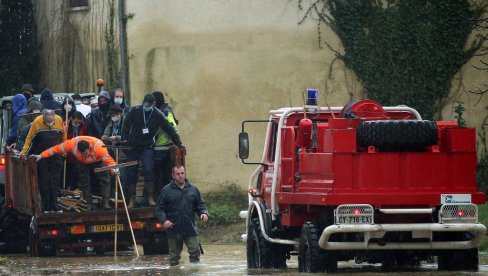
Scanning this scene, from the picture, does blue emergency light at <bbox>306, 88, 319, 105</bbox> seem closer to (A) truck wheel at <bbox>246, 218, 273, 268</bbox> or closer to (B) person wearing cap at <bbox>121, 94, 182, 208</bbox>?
(A) truck wheel at <bbox>246, 218, 273, 268</bbox>

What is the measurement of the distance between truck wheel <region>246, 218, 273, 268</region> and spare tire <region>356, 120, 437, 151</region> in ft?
8.30

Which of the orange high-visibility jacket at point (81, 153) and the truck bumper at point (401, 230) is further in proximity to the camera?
the orange high-visibility jacket at point (81, 153)

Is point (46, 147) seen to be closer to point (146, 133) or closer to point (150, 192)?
point (146, 133)

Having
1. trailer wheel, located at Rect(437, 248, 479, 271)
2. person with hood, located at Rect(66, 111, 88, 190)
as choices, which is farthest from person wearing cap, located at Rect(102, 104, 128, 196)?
trailer wheel, located at Rect(437, 248, 479, 271)

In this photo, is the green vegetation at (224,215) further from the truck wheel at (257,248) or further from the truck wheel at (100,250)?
the truck wheel at (257,248)

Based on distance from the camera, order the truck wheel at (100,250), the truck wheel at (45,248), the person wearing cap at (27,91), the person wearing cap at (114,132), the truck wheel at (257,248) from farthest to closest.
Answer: the person wearing cap at (27,91)
the truck wheel at (100,250)
the person wearing cap at (114,132)
the truck wheel at (45,248)
the truck wheel at (257,248)

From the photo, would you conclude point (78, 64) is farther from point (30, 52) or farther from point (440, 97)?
point (440, 97)

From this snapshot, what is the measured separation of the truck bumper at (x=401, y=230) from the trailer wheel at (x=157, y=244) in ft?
23.7

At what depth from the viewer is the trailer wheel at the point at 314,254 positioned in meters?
14.9

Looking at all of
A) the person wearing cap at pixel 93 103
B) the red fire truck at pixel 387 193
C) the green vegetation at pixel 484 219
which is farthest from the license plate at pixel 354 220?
the person wearing cap at pixel 93 103

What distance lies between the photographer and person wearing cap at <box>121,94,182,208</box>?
68.2 ft

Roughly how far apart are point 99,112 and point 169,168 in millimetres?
2340

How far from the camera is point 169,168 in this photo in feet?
69.3

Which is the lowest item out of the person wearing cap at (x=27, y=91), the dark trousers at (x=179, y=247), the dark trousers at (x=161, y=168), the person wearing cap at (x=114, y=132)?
the dark trousers at (x=179, y=247)
